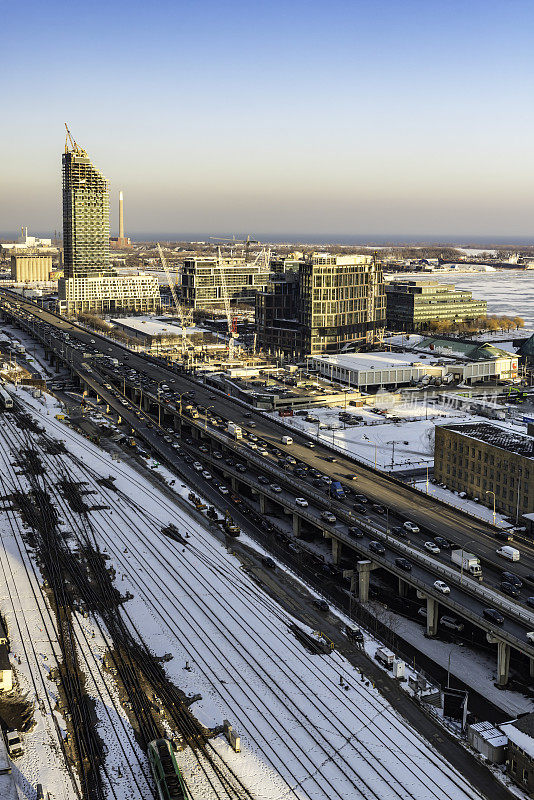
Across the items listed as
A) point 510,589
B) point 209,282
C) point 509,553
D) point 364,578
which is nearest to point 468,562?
point 510,589

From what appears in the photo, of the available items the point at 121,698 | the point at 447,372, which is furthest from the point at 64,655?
the point at 447,372

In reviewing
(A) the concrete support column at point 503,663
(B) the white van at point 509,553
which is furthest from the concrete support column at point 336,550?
(A) the concrete support column at point 503,663

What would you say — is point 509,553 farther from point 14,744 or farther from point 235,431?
point 235,431

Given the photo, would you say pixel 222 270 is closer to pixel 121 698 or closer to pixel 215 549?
pixel 215 549

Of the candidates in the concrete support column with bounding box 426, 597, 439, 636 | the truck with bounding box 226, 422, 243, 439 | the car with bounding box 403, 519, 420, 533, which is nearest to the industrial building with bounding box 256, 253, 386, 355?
the truck with bounding box 226, 422, 243, 439

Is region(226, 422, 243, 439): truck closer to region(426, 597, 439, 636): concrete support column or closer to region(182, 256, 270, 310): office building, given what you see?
region(426, 597, 439, 636): concrete support column

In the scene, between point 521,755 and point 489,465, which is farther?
point 489,465
